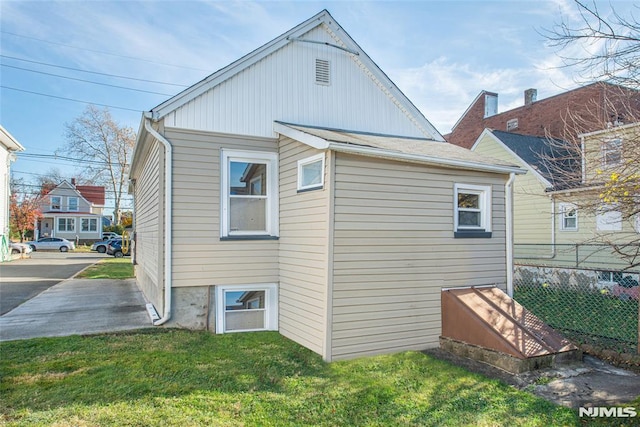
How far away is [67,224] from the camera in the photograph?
4112 centimetres

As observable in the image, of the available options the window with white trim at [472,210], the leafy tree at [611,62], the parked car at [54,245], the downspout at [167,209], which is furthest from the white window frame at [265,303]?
the parked car at [54,245]

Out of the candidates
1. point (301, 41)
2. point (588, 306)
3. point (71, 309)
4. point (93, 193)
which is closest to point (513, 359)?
point (588, 306)

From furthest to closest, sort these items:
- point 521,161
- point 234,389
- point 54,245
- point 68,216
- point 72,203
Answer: point 72,203, point 68,216, point 54,245, point 521,161, point 234,389

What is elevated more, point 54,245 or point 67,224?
point 67,224

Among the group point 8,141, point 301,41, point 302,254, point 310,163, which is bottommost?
point 302,254

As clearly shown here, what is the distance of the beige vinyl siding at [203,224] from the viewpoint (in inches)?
259

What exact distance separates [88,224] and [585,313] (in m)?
44.7

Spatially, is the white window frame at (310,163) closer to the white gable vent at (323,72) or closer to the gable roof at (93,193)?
the white gable vent at (323,72)

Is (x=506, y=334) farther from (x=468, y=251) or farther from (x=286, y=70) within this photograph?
(x=286, y=70)

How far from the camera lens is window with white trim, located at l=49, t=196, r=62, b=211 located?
135 feet

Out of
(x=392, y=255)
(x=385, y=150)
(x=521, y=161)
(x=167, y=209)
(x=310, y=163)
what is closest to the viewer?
(x=385, y=150)

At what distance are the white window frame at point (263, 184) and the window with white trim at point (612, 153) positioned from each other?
4.84 meters

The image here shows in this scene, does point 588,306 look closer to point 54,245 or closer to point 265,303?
point 265,303

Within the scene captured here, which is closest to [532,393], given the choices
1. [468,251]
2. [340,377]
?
[340,377]
